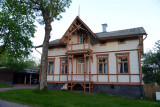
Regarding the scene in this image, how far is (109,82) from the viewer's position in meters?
15.8

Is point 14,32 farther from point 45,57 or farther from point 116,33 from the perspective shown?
point 116,33

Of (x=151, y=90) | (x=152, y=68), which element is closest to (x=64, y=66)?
(x=151, y=90)

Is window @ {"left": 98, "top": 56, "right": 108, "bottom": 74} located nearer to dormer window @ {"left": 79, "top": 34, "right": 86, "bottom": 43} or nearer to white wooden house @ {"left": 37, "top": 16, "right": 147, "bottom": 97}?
white wooden house @ {"left": 37, "top": 16, "right": 147, "bottom": 97}

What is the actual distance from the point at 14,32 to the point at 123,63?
1967 centimetres

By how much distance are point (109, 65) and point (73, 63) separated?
16.4 ft

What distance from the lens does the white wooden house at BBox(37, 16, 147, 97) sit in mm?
15164

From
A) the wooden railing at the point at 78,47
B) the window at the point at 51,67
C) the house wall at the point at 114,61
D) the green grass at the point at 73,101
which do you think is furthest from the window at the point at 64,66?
the green grass at the point at 73,101

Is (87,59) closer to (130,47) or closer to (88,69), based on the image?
(88,69)

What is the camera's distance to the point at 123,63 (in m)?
15.9

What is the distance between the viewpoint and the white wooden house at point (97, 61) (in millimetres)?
15164

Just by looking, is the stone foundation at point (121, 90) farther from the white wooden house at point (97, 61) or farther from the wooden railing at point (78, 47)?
the wooden railing at point (78, 47)

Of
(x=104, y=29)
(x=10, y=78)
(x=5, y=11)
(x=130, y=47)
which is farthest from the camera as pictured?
(x=10, y=78)

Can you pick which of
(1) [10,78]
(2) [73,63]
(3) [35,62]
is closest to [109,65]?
(2) [73,63]

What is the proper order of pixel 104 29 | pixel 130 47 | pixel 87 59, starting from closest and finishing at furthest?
pixel 130 47 → pixel 87 59 → pixel 104 29
